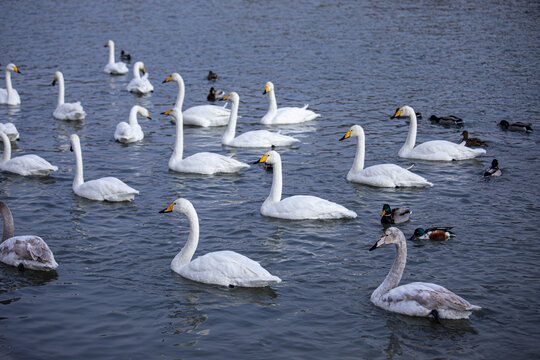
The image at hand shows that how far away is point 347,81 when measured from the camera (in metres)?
25.4

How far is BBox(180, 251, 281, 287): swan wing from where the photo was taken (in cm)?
1031

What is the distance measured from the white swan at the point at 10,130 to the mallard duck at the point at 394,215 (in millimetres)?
10323

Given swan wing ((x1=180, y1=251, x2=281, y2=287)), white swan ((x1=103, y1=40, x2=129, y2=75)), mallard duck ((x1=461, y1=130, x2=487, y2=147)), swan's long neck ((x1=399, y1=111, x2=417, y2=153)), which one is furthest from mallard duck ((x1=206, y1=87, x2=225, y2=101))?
swan wing ((x1=180, y1=251, x2=281, y2=287))

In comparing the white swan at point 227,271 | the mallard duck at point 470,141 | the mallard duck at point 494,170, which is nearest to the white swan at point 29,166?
the white swan at point 227,271

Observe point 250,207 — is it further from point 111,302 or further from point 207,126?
point 207,126

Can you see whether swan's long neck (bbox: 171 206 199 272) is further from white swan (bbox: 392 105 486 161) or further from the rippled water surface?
white swan (bbox: 392 105 486 161)

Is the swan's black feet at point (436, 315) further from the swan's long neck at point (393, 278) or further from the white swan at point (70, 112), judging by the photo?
the white swan at point (70, 112)

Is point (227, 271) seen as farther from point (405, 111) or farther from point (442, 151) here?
point (405, 111)

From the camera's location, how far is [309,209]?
13102 millimetres

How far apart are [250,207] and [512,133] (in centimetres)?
851

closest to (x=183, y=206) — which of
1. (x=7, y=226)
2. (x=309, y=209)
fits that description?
(x=309, y=209)

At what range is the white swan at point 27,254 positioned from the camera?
1090 cm

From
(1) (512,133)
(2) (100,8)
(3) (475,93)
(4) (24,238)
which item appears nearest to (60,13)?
(2) (100,8)

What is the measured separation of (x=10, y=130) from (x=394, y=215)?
1061cm
